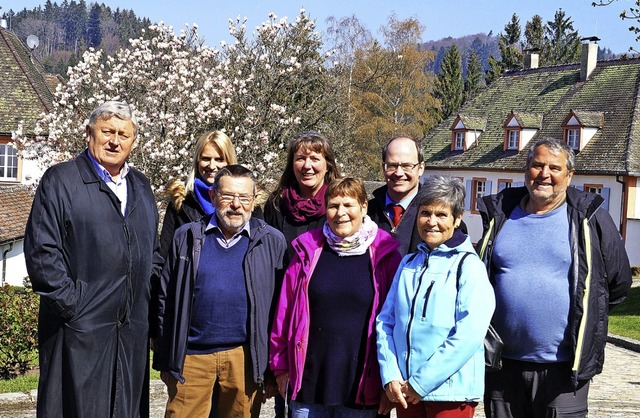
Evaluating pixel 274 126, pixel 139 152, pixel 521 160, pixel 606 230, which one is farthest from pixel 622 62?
pixel 606 230

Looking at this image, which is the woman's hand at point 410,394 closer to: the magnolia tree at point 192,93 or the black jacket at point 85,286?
the black jacket at point 85,286

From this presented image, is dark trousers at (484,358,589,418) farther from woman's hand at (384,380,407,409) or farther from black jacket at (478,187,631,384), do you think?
woman's hand at (384,380,407,409)

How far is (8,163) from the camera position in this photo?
33094 millimetres

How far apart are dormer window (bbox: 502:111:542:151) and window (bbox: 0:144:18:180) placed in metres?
21.6

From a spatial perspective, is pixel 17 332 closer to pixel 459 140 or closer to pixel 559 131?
pixel 559 131

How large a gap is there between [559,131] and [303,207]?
33893mm

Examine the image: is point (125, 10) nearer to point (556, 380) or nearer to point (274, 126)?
point (274, 126)

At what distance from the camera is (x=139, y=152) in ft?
54.2

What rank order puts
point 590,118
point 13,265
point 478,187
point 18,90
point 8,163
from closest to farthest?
point 13,265
point 8,163
point 18,90
point 590,118
point 478,187

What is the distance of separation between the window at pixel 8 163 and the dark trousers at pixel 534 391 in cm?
3100

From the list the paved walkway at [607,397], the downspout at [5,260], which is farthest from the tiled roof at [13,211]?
the paved walkway at [607,397]

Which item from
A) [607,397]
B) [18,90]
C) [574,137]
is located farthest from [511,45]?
[607,397]

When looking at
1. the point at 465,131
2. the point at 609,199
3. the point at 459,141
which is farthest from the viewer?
the point at 459,141

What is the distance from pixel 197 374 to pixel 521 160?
3363cm
